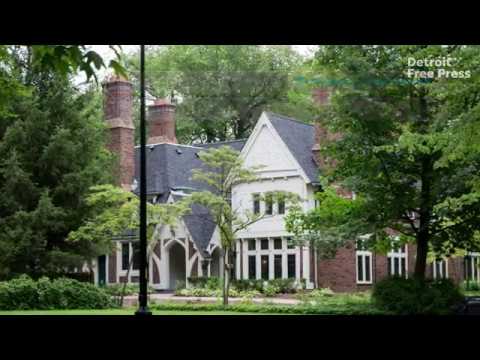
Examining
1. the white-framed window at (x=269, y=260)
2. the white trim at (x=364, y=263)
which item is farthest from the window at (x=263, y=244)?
the white trim at (x=364, y=263)

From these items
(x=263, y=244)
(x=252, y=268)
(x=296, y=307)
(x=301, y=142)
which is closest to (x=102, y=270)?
(x=252, y=268)

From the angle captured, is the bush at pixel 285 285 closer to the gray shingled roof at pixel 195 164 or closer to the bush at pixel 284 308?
the bush at pixel 284 308

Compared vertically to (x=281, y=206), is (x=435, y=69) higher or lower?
higher

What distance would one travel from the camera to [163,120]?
11.7 m

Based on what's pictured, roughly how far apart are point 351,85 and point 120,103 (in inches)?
147

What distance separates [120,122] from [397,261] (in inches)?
200

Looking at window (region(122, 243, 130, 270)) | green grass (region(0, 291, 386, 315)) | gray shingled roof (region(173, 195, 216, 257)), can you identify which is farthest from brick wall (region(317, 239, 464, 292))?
window (region(122, 243, 130, 270))

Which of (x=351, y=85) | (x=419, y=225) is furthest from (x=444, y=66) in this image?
(x=419, y=225)

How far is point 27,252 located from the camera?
11.9 m

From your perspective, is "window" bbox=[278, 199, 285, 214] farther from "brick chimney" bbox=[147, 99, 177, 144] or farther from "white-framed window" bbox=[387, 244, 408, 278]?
"brick chimney" bbox=[147, 99, 177, 144]

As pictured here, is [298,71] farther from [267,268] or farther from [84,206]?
[84,206]

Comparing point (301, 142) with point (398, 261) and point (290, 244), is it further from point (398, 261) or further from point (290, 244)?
point (398, 261)
